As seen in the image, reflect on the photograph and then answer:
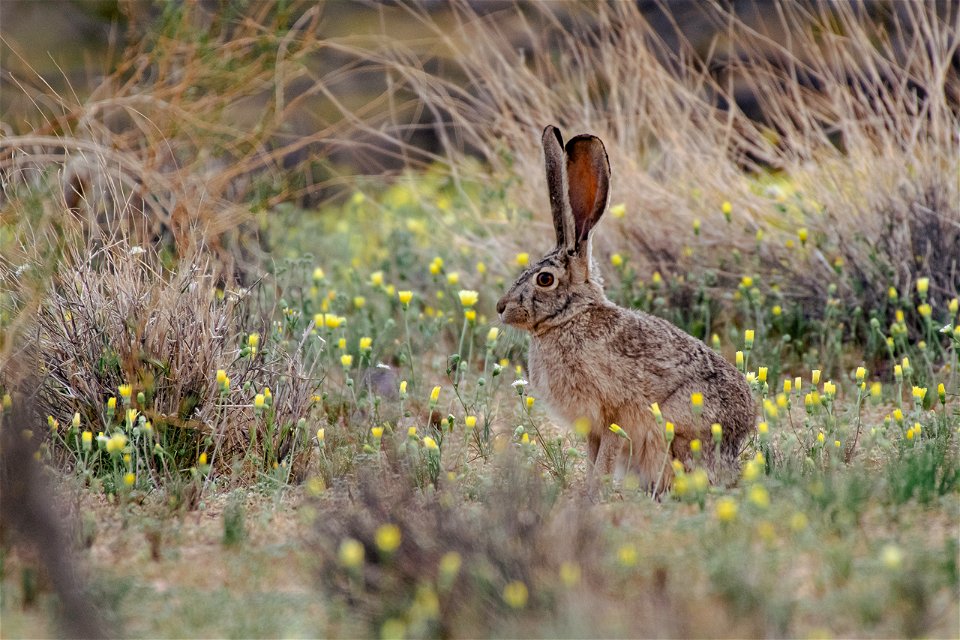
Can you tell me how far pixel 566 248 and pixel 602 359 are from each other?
19.0 inches

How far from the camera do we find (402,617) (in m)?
2.98

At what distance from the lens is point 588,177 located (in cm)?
464

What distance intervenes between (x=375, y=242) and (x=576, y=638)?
622cm

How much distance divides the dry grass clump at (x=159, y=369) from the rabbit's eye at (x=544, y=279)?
1.06 metres

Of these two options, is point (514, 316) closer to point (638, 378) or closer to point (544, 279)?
point (544, 279)

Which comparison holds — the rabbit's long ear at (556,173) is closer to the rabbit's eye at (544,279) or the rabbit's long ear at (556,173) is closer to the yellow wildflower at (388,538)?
the rabbit's eye at (544,279)

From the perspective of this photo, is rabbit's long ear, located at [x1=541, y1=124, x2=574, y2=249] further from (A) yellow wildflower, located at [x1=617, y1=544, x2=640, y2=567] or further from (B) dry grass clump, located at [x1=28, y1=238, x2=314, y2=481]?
(A) yellow wildflower, located at [x1=617, y1=544, x2=640, y2=567]

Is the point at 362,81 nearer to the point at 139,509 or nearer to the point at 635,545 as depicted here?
the point at 139,509

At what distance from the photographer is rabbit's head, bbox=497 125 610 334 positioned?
15.1 ft

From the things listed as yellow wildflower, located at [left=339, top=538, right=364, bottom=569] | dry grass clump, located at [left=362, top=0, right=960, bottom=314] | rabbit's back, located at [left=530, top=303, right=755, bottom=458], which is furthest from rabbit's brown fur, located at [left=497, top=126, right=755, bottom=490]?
dry grass clump, located at [left=362, top=0, right=960, bottom=314]

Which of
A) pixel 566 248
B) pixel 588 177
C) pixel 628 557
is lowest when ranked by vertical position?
pixel 628 557

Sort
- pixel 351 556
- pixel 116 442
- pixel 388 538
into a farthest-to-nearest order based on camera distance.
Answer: pixel 116 442, pixel 388 538, pixel 351 556

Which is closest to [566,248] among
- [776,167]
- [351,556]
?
[351,556]

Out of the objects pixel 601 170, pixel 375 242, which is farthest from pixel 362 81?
pixel 601 170
